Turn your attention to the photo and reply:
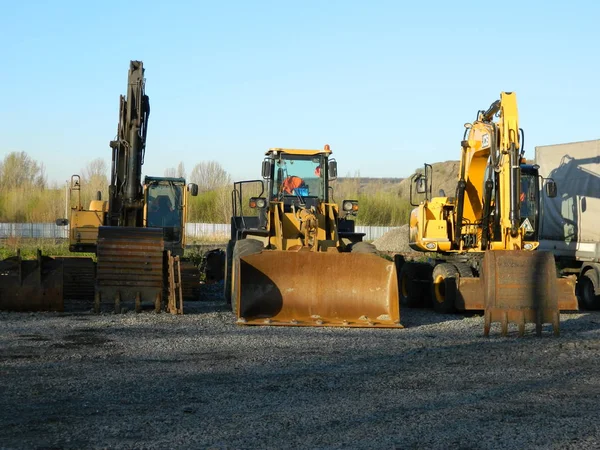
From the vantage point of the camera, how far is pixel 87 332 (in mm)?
13039

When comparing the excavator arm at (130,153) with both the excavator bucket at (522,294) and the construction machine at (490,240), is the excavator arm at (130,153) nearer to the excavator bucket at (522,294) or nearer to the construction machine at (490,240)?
the construction machine at (490,240)

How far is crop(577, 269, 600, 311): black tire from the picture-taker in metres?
18.4

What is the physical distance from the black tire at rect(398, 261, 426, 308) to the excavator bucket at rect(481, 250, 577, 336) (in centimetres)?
551

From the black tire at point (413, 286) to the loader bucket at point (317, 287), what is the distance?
4.39 meters

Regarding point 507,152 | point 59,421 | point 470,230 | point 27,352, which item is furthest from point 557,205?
point 59,421

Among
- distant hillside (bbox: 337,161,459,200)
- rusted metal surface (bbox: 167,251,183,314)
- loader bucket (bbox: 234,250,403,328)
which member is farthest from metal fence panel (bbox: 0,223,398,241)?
loader bucket (bbox: 234,250,403,328)

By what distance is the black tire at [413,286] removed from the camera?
62.0ft

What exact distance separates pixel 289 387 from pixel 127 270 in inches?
285

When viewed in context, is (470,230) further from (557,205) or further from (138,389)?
(138,389)

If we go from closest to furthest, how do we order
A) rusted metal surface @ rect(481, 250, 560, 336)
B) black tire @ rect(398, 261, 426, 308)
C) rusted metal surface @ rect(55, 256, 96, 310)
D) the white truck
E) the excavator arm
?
rusted metal surface @ rect(481, 250, 560, 336) < the excavator arm < rusted metal surface @ rect(55, 256, 96, 310) < the white truck < black tire @ rect(398, 261, 426, 308)

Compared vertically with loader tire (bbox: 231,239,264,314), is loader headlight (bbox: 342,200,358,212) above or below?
above

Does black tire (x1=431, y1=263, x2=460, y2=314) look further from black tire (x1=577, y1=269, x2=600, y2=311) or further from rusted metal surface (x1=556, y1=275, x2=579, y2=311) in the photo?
black tire (x1=577, y1=269, x2=600, y2=311)

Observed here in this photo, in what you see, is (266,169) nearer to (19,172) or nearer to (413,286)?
(413,286)

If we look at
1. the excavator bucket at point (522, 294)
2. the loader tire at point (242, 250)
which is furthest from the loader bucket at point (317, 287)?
the excavator bucket at point (522, 294)
